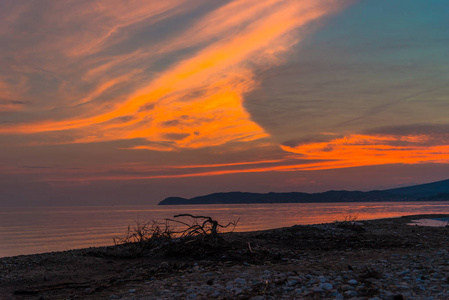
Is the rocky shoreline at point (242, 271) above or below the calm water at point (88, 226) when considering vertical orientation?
above

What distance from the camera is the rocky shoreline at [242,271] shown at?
8.15 meters

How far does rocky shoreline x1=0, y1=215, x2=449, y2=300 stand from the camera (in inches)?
321

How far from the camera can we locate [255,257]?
13086mm

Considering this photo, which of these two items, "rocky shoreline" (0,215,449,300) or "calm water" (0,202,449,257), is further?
"calm water" (0,202,449,257)

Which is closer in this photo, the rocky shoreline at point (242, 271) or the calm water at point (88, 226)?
the rocky shoreline at point (242, 271)

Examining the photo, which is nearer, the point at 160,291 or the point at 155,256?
the point at 160,291

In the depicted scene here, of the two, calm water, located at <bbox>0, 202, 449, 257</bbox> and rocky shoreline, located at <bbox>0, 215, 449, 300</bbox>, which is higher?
rocky shoreline, located at <bbox>0, 215, 449, 300</bbox>

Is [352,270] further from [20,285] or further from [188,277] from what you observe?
[20,285]

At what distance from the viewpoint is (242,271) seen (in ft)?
35.7

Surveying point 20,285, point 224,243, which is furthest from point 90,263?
point 224,243

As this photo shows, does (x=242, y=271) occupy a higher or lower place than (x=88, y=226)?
higher

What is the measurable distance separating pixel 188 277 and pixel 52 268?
570 centimetres

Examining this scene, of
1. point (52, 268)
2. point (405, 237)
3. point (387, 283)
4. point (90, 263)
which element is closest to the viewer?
point (387, 283)

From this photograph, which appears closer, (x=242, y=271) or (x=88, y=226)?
(x=242, y=271)
